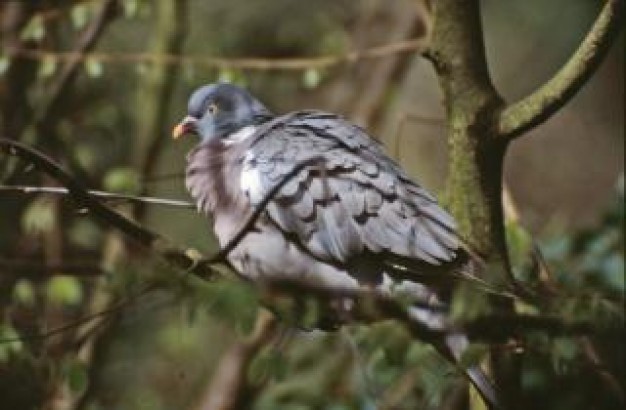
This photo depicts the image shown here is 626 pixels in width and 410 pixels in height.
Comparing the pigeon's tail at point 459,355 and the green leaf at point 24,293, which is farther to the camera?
the green leaf at point 24,293

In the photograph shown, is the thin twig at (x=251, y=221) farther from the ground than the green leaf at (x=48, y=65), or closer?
closer

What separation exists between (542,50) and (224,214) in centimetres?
375

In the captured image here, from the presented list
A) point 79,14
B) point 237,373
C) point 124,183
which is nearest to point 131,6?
point 79,14

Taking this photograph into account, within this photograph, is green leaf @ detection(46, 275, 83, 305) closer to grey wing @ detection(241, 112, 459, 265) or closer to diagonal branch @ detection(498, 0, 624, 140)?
grey wing @ detection(241, 112, 459, 265)

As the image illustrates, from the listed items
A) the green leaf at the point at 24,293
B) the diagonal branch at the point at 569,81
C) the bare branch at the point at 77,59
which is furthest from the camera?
the bare branch at the point at 77,59

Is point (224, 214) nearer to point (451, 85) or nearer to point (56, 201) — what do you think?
point (451, 85)

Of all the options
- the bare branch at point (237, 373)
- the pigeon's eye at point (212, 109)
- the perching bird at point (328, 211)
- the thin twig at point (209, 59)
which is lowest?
the bare branch at point (237, 373)

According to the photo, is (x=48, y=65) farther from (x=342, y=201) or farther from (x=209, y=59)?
(x=342, y=201)

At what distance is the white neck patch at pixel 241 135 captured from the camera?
11.8 ft

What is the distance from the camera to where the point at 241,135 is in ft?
11.9

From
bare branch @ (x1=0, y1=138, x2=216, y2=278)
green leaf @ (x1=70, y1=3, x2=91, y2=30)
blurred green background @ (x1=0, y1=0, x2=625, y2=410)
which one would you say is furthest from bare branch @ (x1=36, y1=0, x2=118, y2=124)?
bare branch @ (x1=0, y1=138, x2=216, y2=278)

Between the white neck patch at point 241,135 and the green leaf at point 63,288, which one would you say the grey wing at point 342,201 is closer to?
the white neck patch at point 241,135

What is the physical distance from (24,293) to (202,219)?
232 centimetres

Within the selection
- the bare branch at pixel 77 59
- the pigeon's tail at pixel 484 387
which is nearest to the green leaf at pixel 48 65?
the bare branch at pixel 77 59
